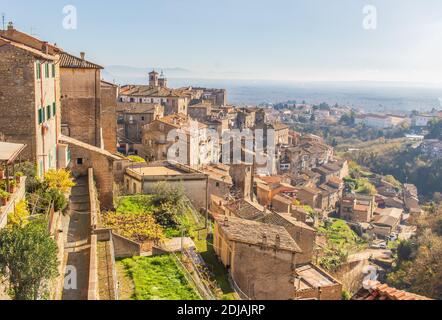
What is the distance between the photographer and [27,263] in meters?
9.17

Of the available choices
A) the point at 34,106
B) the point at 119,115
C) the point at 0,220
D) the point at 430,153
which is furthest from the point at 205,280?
the point at 430,153

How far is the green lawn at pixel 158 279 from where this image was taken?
1294cm

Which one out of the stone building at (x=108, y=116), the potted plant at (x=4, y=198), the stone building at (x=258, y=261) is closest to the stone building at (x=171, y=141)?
the stone building at (x=108, y=116)

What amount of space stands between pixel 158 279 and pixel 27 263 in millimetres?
5410

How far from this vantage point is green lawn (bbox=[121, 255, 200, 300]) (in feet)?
42.4

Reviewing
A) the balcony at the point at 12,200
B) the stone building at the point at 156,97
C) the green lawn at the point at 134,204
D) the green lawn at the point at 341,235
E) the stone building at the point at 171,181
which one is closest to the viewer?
the balcony at the point at 12,200

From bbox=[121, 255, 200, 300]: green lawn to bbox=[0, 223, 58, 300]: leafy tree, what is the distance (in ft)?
11.8

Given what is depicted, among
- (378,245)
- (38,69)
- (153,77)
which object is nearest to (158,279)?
(38,69)

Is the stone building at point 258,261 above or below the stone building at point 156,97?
below

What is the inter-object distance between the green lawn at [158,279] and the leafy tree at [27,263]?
3598mm

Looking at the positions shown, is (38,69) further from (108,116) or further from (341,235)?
(341,235)

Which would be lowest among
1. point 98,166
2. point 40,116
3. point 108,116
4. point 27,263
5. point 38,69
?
point 27,263

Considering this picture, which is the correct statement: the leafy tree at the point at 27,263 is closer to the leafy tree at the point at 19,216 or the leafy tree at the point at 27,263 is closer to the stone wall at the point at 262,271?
the leafy tree at the point at 19,216

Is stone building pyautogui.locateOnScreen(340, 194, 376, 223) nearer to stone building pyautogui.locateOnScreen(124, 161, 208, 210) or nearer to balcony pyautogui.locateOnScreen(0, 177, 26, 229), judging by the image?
stone building pyautogui.locateOnScreen(124, 161, 208, 210)
